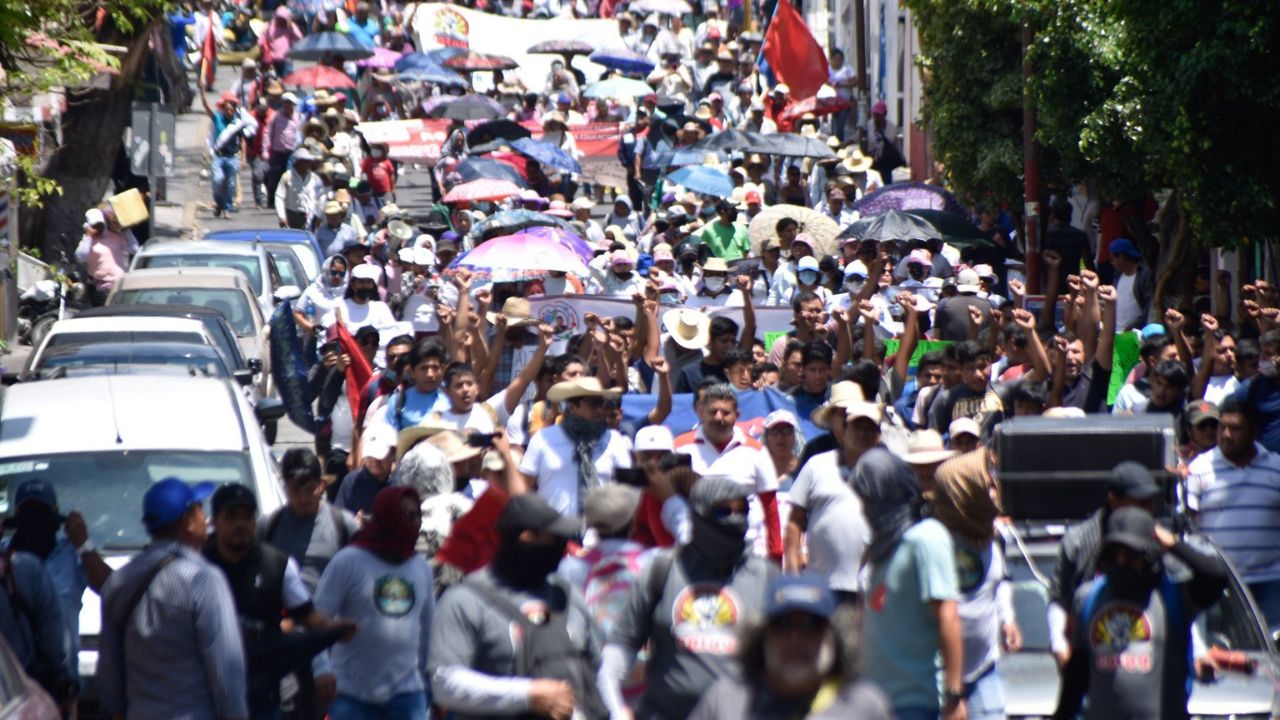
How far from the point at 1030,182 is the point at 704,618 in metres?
14.8

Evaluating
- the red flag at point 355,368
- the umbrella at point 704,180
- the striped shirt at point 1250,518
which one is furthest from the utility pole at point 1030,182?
the striped shirt at point 1250,518

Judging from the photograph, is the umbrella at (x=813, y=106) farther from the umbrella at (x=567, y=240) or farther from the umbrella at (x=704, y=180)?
the umbrella at (x=567, y=240)

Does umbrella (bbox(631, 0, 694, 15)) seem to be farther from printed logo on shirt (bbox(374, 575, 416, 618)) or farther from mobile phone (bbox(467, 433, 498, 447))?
printed logo on shirt (bbox(374, 575, 416, 618))

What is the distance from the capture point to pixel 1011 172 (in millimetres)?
23797

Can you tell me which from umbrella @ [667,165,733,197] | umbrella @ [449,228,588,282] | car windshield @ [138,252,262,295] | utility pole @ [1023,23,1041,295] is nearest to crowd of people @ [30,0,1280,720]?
umbrella @ [449,228,588,282]

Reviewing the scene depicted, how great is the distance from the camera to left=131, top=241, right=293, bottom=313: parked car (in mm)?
22422

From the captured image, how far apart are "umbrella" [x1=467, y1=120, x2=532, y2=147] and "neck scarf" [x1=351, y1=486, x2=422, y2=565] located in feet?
75.7

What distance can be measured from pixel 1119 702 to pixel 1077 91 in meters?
13.1

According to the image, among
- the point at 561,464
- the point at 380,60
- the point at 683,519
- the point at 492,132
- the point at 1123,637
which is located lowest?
the point at 1123,637

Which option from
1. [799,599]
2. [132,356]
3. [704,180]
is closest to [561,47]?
[704,180]

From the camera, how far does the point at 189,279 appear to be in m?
20.8

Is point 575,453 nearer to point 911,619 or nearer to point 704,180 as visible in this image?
point 911,619

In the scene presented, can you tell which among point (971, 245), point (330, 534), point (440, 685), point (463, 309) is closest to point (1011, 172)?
point (971, 245)

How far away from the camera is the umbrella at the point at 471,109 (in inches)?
1304
